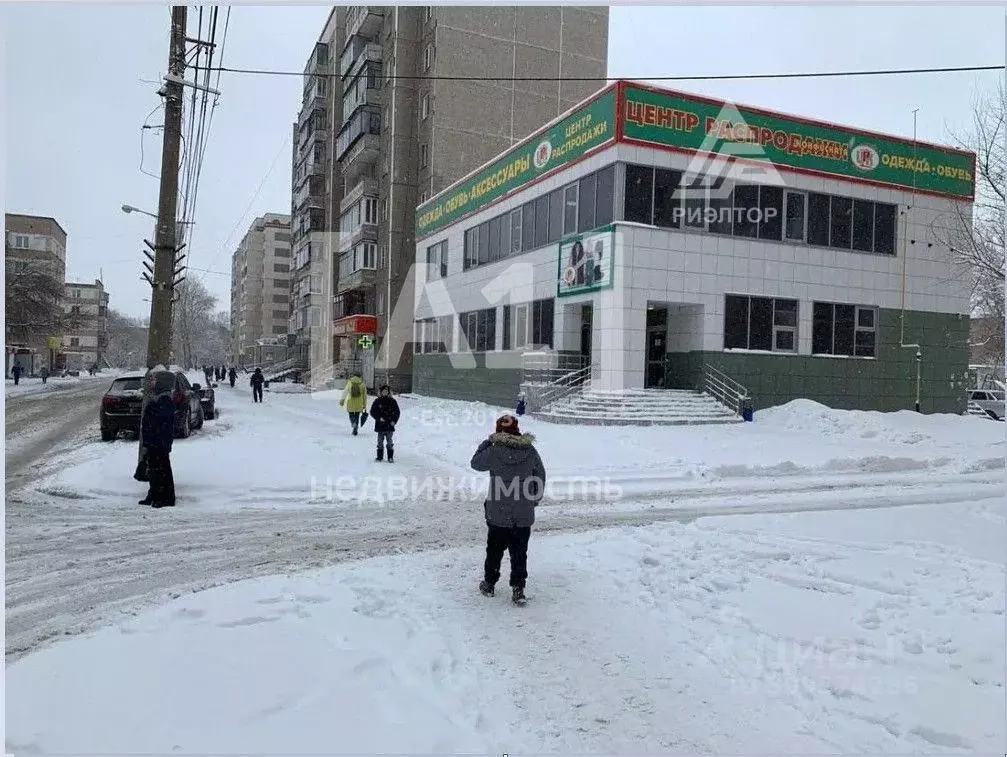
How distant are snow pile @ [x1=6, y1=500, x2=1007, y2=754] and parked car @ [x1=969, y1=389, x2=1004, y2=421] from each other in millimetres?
27207

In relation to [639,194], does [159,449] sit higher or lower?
lower

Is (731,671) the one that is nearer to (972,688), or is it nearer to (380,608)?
(972,688)

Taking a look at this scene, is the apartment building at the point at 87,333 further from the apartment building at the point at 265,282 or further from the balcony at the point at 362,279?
the balcony at the point at 362,279

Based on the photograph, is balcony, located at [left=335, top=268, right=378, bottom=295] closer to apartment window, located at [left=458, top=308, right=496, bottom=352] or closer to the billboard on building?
apartment window, located at [left=458, top=308, right=496, bottom=352]

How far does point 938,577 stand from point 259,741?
5.70 m

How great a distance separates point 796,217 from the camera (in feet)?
70.9

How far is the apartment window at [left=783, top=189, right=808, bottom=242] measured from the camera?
21.6 m

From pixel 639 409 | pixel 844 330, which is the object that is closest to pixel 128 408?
pixel 639 409

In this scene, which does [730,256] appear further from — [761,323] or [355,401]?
[355,401]

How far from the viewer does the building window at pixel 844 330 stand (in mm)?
22062

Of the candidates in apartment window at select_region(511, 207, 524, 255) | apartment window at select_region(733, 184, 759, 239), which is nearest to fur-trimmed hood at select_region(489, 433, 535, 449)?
apartment window at select_region(733, 184, 759, 239)

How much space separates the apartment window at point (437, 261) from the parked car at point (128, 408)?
618 inches

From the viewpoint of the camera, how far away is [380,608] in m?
5.46

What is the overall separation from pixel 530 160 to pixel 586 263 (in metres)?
5.59
